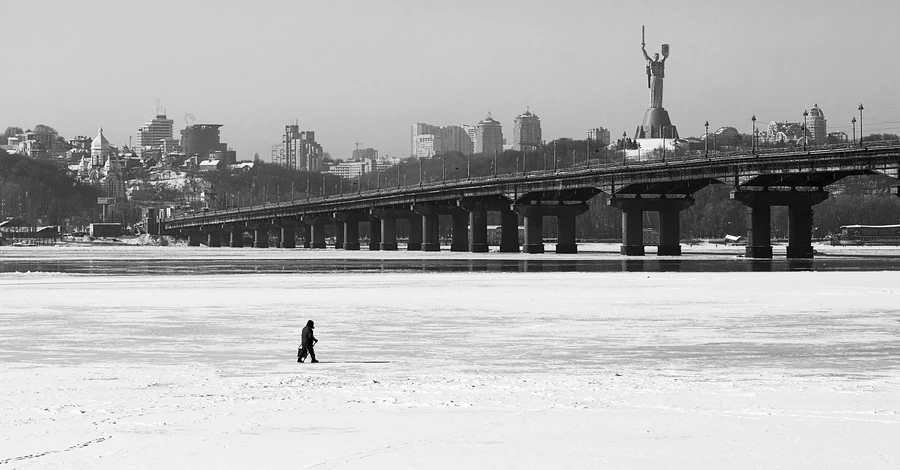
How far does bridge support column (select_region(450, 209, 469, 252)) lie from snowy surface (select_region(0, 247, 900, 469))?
11969cm

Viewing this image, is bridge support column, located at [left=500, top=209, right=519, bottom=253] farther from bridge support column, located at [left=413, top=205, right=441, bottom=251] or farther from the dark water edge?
the dark water edge

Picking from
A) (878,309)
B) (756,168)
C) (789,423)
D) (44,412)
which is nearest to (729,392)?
(789,423)

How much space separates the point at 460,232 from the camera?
166 metres

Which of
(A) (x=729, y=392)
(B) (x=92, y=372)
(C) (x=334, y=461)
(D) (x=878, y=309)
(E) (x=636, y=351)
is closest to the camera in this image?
(C) (x=334, y=461)

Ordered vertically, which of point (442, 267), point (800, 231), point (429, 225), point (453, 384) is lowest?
point (453, 384)

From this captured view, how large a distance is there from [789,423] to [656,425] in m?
1.88

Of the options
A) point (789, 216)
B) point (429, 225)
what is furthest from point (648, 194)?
point (429, 225)

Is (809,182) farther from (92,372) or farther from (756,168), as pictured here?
(92,372)

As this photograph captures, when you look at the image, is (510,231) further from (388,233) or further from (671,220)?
(671,220)

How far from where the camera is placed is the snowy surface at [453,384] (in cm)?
1531

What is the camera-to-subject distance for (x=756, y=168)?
106m

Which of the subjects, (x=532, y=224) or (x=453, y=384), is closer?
(x=453, y=384)

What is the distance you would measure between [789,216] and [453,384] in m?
91.1

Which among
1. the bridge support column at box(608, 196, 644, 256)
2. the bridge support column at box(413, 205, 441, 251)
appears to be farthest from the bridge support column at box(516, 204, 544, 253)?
the bridge support column at box(413, 205, 441, 251)
